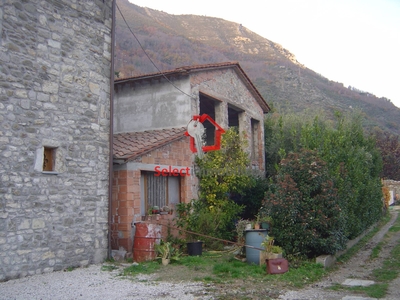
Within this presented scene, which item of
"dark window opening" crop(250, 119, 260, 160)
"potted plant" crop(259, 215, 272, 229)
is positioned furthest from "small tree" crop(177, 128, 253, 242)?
"dark window opening" crop(250, 119, 260, 160)

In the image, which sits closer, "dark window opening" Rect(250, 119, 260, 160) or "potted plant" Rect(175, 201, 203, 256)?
"potted plant" Rect(175, 201, 203, 256)

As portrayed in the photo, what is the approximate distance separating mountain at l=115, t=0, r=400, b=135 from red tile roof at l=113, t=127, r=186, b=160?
2515 centimetres

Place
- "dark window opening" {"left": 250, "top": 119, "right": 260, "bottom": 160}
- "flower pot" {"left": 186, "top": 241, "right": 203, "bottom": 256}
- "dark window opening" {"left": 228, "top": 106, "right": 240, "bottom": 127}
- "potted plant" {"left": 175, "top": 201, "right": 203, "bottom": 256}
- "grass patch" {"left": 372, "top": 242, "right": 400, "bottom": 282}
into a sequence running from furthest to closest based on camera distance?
"dark window opening" {"left": 250, "top": 119, "right": 260, "bottom": 160} < "dark window opening" {"left": 228, "top": 106, "right": 240, "bottom": 127} < "potted plant" {"left": 175, "top": 201, "right": 203, "bottom": 256} < "flower pot" {"left": 186, "top": 241, "right": 203, "bottom": 256} < "grass patch" {"left": 372, "top": 242, "right": 400, "bottom": 282}

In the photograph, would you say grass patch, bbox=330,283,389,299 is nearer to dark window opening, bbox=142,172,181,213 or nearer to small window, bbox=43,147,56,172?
dark window opening, bbox=142,172,181,213

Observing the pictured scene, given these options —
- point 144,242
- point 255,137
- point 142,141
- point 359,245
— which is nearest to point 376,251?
point 359,245

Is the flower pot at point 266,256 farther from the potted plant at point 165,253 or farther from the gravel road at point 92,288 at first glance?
the gravel road at point 92,288

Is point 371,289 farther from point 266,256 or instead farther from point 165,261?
point 165,261

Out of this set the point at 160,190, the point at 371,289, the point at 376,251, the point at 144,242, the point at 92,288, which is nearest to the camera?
the point at 92,288

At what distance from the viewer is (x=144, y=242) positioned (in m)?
9.25

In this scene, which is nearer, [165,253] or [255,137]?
[165,253]

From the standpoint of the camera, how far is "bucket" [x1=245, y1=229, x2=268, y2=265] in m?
9.08

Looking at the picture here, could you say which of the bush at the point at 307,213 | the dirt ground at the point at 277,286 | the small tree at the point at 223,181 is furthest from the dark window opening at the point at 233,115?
the dirt ground at the point at 277,286

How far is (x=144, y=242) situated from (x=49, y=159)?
2.93 m
